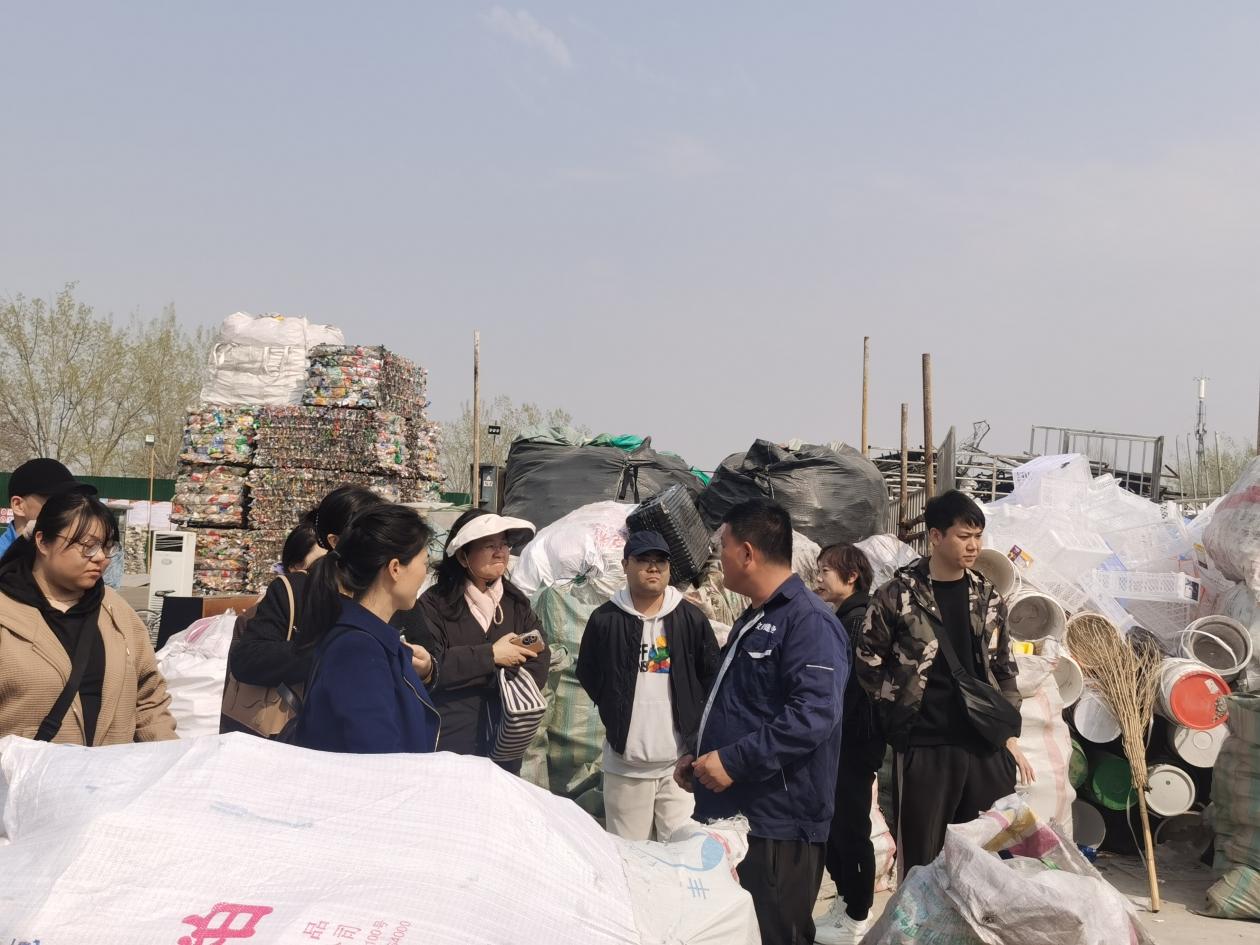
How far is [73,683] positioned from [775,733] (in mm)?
1755

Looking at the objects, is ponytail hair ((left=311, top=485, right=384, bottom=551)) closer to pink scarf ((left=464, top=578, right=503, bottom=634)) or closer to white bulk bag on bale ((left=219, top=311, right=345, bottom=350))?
pink scarf ((left=464, top=578, right=503, bottom=634))

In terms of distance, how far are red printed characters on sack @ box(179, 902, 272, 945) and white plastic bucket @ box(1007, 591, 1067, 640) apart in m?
4.66

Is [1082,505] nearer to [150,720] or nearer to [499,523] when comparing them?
[499,523]

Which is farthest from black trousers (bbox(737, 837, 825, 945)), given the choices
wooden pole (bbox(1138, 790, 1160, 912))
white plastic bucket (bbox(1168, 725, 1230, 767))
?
white plastic bucket (bbox(1168, 725, 1230, 767))

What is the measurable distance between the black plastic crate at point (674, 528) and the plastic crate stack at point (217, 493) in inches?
255

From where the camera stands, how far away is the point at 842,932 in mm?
4156

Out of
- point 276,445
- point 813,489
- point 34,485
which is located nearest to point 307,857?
point 34,485

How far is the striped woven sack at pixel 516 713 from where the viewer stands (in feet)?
11.3

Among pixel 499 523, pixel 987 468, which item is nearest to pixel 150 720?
pixel 499 523

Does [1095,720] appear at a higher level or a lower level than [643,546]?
lower

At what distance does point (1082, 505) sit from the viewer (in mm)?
7031

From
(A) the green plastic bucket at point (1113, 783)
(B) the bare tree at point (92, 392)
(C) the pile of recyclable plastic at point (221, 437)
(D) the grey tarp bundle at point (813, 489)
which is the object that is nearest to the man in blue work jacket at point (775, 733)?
(A) the green plastic bucket at point (1113, 783)

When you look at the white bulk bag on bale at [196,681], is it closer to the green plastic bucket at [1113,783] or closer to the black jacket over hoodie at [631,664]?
the black jacket over hoodie at [631,664]

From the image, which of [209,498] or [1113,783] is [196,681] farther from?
[209,498]
